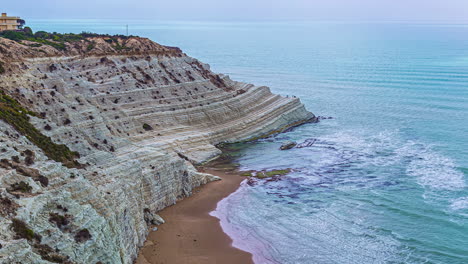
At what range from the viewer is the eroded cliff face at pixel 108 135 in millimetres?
25734

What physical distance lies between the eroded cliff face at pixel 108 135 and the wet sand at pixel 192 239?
1.15m

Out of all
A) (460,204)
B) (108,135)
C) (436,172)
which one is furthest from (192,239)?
(436,172)

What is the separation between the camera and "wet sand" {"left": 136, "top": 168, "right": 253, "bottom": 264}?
36656mm

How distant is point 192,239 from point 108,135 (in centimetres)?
1248

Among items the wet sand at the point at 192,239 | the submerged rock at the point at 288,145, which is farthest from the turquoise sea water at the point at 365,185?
the wet sand at the point at 192,239

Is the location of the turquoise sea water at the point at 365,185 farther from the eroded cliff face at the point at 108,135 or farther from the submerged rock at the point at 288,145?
the eroded cliff face at the point at 108,135

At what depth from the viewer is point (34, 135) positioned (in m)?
36.1

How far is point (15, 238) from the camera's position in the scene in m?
22.2

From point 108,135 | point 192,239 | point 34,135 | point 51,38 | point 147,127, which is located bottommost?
point 192,239

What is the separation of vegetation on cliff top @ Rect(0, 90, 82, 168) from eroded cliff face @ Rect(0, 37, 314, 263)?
0.67 metres

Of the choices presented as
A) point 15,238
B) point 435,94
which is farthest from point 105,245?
point 435,94

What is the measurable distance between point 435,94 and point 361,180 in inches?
2109

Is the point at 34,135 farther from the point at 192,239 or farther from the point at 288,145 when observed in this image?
the point at 288,145

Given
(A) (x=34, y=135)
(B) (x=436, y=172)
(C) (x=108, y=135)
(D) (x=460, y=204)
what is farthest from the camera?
(B) (x=436, y=172)
